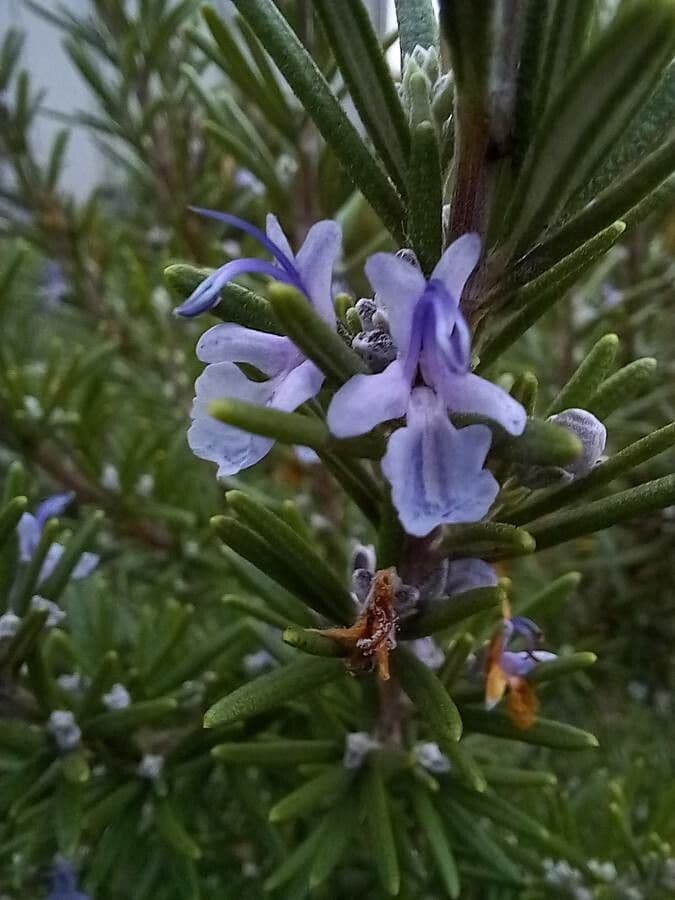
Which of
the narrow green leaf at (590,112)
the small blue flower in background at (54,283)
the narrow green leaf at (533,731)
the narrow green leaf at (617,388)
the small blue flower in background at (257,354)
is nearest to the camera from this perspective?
the narrow green leaf at (590,112)

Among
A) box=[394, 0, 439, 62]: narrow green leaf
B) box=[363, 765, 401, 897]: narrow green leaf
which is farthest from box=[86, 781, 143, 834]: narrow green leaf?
box=[394, 0, 439, 62]: narrow green leaf

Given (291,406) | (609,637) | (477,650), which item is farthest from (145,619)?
(609,637)

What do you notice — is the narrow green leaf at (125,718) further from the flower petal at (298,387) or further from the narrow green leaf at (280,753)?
the flower petal at (298,387)

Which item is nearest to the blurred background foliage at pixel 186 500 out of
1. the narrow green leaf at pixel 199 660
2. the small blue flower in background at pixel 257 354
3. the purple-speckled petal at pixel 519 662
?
the narrow green leaf at pixel 199 660

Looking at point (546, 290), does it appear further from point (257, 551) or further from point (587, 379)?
point (257, 551)

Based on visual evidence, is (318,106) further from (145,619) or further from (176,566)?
(176,566)

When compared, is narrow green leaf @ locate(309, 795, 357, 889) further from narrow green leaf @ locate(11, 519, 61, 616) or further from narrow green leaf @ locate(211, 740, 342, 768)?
narrow green leaf @ locate(11, 519, 61, 616)
